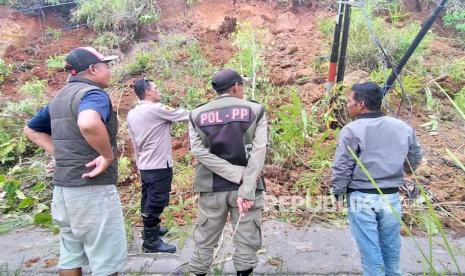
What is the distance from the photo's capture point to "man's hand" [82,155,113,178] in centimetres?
269

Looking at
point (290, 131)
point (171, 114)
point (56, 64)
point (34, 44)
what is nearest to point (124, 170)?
point (171, 114)

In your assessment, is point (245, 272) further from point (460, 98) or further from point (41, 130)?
point (460, 98)

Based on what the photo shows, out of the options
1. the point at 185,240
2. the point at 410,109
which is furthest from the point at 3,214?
the point at 410,109

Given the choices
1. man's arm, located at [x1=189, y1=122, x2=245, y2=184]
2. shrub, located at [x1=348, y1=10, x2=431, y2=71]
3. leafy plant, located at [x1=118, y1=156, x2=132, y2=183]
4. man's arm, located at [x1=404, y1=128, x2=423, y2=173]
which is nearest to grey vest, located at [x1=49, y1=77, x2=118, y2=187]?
man's arm, located at [x1=189, y1=122, x2=245, y2=184]

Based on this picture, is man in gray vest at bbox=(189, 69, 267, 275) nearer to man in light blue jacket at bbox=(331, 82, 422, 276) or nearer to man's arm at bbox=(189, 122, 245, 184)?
man's arm at bbox=(189, 122, 245, 184)

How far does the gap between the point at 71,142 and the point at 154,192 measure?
1.31 m

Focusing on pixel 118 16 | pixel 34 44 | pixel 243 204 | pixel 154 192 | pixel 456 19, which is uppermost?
pixel 118 16

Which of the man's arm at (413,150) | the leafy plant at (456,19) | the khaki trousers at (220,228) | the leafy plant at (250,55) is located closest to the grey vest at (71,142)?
the khaki trousers at (220,228)

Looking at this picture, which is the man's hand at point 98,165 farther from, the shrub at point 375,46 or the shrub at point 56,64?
the shrub at point 56,64

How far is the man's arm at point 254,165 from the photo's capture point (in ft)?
9.82

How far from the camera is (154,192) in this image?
12.8ft

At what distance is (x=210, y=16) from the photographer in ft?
30.7

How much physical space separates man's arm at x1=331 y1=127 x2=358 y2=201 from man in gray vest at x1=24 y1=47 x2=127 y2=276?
1.47 meters

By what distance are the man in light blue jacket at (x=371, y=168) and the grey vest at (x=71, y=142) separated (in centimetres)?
157
